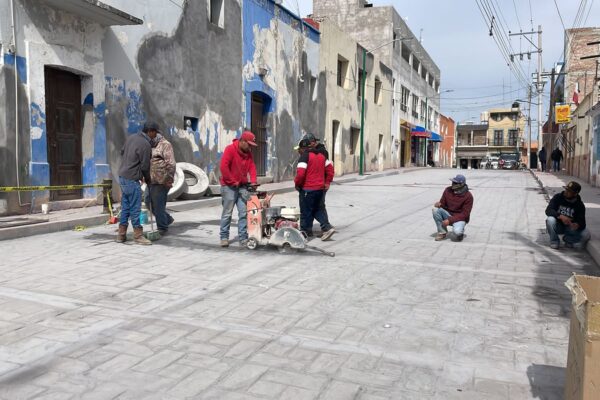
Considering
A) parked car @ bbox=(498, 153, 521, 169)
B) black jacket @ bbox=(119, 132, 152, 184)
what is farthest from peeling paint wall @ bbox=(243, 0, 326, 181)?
parked car @ bbox=(498, 153, 521, 169)

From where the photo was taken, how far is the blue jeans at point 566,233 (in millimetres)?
7699

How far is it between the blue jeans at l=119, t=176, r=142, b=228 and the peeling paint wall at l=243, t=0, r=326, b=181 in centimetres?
1022

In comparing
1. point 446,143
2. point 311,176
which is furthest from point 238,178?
point 446,143

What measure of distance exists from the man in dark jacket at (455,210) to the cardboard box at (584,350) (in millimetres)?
5998

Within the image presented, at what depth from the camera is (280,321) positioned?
170 inches

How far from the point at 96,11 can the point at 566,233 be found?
30.8 ft

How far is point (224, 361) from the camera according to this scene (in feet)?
11.4

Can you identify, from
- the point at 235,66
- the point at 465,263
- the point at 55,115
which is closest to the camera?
the point at 465,263

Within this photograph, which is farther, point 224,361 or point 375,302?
point 375,302

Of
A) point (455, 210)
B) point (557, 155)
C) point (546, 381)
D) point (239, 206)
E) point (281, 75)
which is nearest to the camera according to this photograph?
point (546, 381)

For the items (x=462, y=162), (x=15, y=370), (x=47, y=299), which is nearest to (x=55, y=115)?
(x=47, y=299)

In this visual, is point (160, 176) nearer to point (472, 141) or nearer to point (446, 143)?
point (446, 143)

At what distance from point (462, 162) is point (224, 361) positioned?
273 feet

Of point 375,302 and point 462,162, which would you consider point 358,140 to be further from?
point 462,162
